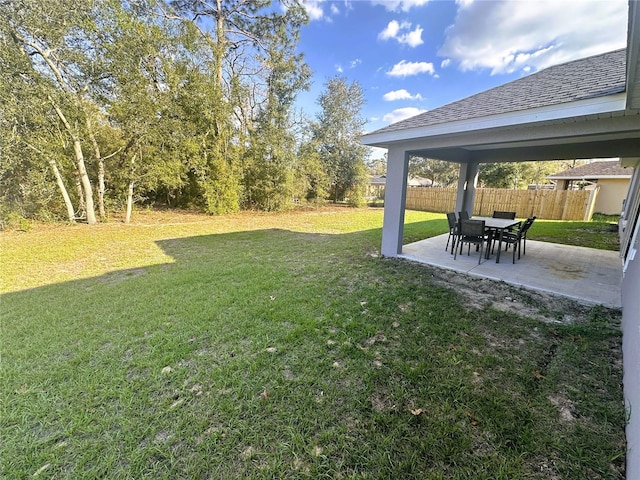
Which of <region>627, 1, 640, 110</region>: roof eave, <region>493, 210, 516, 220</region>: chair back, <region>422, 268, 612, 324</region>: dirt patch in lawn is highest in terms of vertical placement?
<region>627, 1, 640, 110</region>: roof eave

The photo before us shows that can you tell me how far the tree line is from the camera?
7070mm

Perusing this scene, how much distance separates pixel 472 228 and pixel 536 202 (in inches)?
469

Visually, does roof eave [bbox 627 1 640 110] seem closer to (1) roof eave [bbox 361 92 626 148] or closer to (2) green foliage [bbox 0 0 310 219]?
(1) roof eave [bbox 361 92 626 148]

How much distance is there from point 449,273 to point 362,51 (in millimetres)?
10019

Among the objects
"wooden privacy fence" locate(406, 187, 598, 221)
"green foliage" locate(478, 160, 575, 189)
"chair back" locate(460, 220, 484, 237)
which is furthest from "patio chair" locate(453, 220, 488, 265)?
"green foliage" locate(478, 160, 575, 189)

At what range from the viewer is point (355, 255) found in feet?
20.4

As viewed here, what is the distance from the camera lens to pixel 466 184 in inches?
358

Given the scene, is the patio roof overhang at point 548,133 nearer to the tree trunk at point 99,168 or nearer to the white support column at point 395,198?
the white support column at point 395,198

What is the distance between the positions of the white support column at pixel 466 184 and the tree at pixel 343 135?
10008 mm

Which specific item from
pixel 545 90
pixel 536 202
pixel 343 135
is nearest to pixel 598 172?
pixel 536 202

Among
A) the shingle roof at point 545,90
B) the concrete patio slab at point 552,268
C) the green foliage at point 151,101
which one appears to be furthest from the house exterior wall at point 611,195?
the green foliage at point 151,101

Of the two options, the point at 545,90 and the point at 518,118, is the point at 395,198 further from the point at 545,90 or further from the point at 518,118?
the point at 545,90

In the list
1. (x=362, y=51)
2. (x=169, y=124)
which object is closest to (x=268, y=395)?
(x=169, y=124)

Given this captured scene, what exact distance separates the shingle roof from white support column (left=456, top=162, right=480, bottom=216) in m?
3.57
